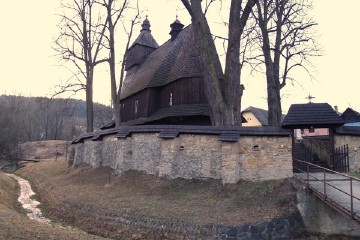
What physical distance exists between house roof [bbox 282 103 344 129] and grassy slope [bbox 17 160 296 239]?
89.6 inches

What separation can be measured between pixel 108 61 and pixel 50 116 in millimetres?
47854

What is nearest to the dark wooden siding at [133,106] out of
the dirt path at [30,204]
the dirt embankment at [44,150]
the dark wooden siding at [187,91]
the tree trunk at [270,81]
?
the dark wooden siding at [187,91]

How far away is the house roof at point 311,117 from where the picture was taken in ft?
43.6

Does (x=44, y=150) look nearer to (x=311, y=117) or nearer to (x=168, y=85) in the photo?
(x=168, y=85)

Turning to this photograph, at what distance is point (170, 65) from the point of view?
2462cm

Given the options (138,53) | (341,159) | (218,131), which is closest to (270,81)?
(341,159)

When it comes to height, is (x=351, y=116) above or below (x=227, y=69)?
below

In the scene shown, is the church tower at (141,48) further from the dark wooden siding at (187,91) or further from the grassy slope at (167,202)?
the grassy slope at (167,202)

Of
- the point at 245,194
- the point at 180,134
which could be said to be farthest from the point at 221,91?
the point at 245,194

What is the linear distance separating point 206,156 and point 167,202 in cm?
258

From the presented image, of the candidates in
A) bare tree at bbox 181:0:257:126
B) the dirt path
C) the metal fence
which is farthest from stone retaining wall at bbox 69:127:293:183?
the dirt path

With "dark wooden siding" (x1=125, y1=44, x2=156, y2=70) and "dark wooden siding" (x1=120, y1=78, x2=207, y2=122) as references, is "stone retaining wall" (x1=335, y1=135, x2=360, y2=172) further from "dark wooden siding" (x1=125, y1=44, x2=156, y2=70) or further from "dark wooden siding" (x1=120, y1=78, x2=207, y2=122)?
"dark wooden siding" (x1=125, y1=44, x2=156, y2=70)

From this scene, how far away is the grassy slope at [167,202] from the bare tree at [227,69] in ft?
10.8

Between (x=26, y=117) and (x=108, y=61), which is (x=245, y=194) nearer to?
(x=108, y=61)
